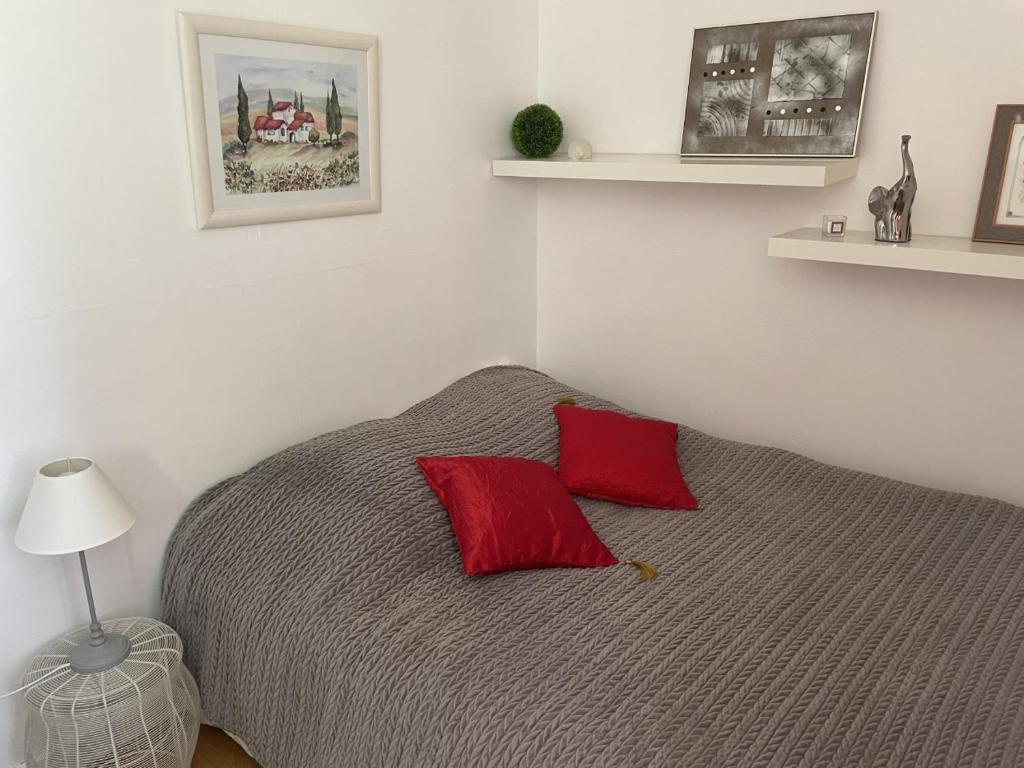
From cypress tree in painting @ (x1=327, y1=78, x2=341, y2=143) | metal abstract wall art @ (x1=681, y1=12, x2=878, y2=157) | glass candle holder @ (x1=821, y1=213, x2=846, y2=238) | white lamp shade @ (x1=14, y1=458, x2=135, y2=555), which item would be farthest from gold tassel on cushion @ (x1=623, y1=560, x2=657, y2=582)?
cypress tree in painting @ (x1=327, y1=78, x2=341, y2=143)

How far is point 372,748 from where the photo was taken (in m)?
1.54

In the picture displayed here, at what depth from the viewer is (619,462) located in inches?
86.4

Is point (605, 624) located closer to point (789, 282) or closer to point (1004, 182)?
point (789, 282)

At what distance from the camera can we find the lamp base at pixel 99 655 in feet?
5.41

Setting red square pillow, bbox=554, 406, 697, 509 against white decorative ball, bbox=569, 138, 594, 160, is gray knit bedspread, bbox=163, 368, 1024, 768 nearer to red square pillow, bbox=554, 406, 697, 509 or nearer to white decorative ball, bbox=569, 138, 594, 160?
red square pillow, bbox=554, 406, 697, 509

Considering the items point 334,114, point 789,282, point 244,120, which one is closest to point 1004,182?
point 789,282

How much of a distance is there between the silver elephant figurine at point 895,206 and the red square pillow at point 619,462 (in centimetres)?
79

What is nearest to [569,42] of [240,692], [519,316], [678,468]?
[519,316]

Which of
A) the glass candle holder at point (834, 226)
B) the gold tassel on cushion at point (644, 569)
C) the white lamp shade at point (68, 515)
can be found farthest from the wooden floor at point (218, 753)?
the glass candle holder at point (834, 226)

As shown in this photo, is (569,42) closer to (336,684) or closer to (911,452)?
(911,452)

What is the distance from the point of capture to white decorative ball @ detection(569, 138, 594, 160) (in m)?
2.49

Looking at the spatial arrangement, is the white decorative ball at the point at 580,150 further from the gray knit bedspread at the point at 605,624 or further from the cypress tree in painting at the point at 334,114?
the gray knit bedspread at the point at 605,624

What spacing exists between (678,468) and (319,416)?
994 millimetres

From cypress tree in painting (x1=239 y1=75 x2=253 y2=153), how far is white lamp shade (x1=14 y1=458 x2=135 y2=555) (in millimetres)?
807
